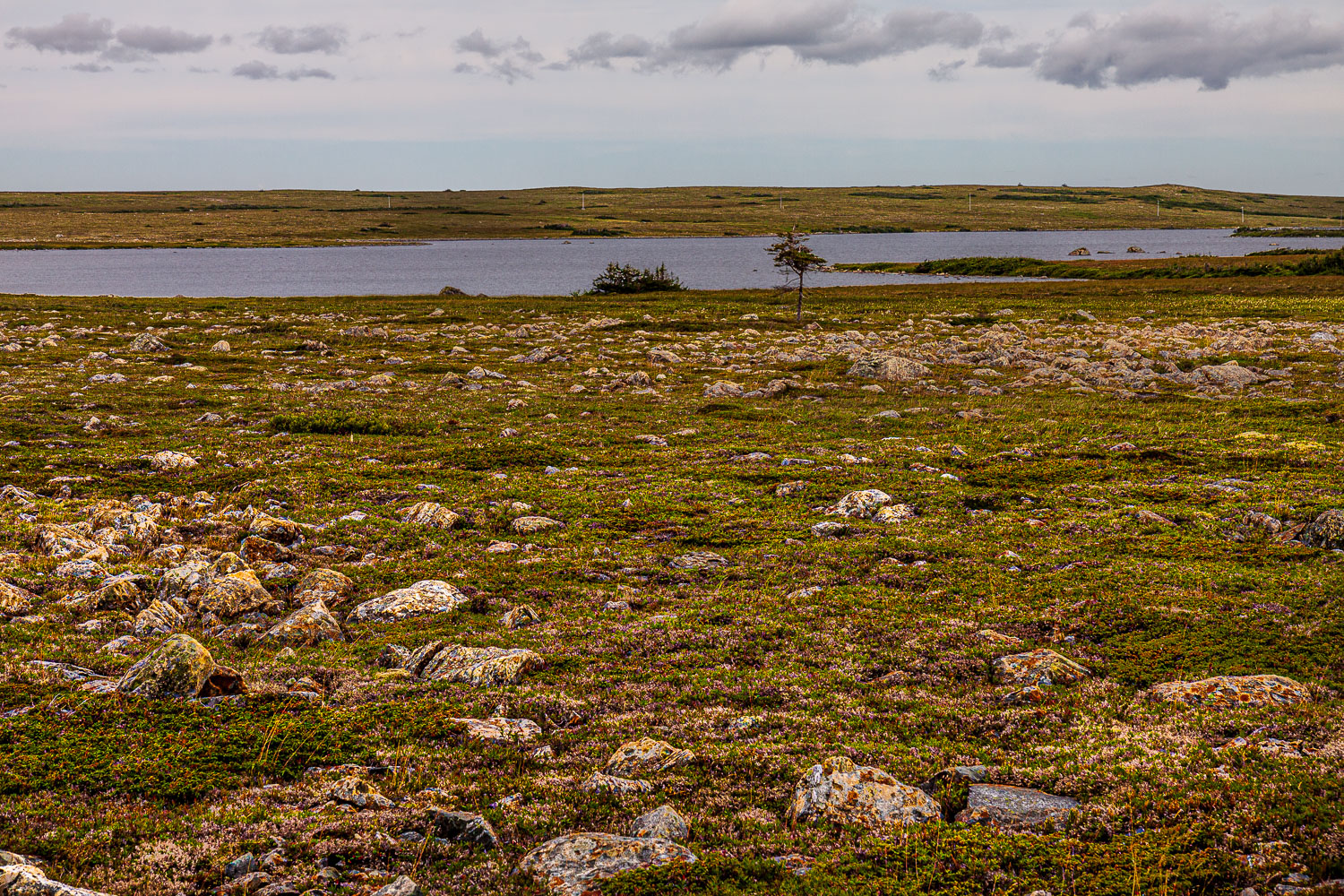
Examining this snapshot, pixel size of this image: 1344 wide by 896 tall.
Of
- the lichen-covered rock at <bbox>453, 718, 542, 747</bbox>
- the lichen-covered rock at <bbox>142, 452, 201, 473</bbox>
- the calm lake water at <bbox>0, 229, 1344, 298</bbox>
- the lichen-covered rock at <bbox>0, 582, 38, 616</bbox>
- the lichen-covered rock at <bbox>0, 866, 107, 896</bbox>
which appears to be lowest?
the lichen-covered rock at <bbox>453, 718, 542, 747</bbox>

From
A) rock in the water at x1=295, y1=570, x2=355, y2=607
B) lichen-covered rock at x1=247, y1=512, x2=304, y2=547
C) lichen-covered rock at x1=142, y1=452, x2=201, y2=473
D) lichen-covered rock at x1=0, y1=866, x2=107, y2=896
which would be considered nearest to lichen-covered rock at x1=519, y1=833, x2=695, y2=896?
lichen-covered rock at x1=0, y1=866, x2=107, y2=896

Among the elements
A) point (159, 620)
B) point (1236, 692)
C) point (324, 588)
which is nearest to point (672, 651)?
point (324, 588)

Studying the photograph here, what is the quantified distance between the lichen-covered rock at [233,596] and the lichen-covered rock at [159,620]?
51cm

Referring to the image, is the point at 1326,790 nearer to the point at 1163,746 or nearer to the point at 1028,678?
the point at 1163,746

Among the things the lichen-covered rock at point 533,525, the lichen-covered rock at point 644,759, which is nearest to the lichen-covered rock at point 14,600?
the lichen-covered rock at point 533,525

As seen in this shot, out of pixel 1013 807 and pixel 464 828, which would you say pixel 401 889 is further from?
pixel 1013 807

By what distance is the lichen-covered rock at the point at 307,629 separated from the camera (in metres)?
13.9

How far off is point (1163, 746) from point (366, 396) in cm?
3532

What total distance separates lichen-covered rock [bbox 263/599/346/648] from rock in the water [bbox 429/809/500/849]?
6141 millimetres

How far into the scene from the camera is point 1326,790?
8680 mm

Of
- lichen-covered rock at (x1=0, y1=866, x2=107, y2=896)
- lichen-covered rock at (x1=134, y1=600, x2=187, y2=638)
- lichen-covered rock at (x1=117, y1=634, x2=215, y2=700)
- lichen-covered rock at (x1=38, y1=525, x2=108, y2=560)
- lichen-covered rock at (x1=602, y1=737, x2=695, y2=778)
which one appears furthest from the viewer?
lichen-covered rock at (x1=38, y1=525, x2=108, y2=560)

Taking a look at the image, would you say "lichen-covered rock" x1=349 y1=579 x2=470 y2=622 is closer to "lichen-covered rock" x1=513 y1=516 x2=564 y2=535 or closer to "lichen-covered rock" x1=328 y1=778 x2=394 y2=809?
"lichen-covered rock" x1=513 y1=516 x2=564 y2=535

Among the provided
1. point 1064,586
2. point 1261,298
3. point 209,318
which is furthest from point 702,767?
point 1261,298

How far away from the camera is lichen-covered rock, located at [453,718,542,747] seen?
10.7 metres
